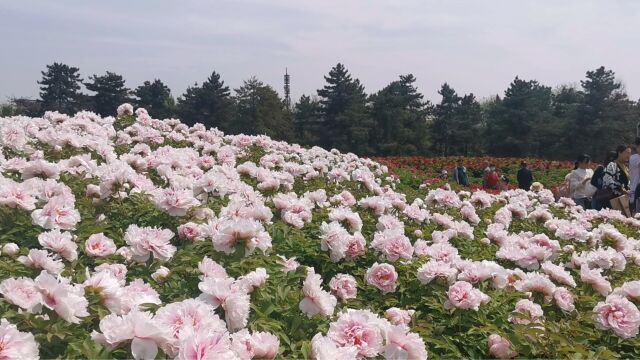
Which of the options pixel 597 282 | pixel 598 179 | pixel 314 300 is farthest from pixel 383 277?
pixel 598 179

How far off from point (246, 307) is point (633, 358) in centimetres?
168

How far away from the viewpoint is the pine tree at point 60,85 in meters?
42.2

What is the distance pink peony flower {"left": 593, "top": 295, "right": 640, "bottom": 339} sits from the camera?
230 centimetres

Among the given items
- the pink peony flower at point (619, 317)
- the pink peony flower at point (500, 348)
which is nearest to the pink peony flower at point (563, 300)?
the pink peony flower at point (619, 317)

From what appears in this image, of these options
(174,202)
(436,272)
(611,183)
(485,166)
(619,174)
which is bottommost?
(485,166)

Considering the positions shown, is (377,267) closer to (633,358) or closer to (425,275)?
(425,275)

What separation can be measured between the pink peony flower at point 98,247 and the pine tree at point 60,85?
4264cm

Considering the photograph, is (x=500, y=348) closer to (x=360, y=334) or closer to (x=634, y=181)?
(x=360, y=334)

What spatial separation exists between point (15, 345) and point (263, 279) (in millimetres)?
869

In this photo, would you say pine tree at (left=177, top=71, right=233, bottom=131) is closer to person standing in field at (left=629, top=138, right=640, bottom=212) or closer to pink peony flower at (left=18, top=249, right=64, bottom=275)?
person standing in field at (left=629, top=138, right=640, bottom=212)

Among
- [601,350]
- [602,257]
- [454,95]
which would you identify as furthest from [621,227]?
[454,95]

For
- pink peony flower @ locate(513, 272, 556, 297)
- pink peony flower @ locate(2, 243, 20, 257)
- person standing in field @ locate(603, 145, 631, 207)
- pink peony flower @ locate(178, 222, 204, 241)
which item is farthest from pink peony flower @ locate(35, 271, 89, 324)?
person standing in field @ locate(603, 145, 631, 207)

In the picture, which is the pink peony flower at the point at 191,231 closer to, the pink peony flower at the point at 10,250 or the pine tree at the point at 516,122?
the pink peony flower at the point at 10,250

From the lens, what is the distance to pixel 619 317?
232cm
